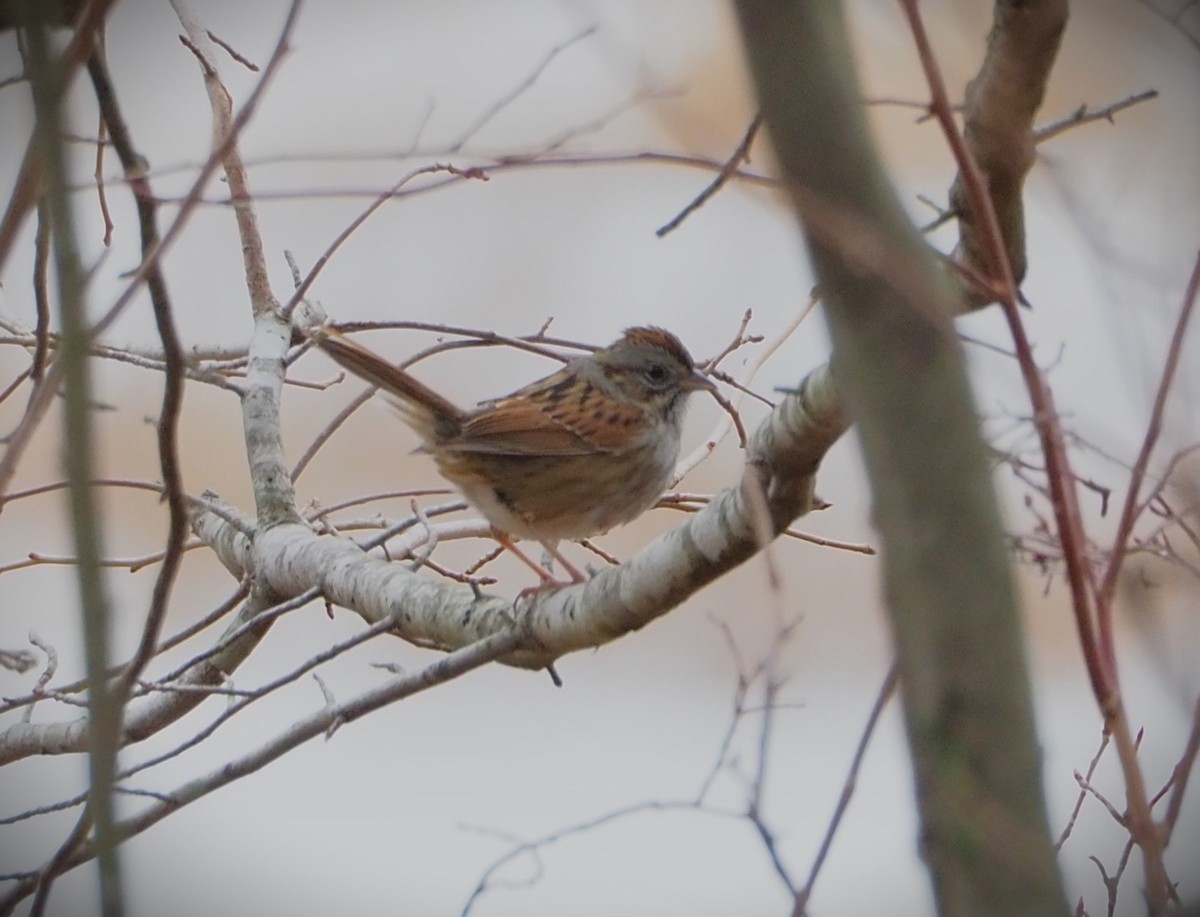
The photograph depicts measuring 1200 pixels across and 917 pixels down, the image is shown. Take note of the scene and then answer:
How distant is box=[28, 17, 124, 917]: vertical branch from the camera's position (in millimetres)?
966

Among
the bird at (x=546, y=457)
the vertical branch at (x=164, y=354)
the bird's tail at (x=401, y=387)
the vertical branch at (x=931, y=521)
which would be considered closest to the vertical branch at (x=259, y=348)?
the bird's tail at (x=401, y=387)

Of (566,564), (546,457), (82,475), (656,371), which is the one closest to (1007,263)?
(82,475)

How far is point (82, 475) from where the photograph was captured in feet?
3.15

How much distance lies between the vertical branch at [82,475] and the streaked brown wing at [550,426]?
251cm

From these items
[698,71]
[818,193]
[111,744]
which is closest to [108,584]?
[111,744]

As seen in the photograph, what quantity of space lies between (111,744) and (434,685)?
1.28 m

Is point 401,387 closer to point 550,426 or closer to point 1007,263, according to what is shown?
point 550,426

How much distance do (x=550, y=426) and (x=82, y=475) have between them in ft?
8.98

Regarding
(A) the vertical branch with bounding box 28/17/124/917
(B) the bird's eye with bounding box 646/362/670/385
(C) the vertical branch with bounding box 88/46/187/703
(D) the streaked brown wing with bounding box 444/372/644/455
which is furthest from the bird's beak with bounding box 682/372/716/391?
(A) the vertical branch with bounding box 28/17/124/917

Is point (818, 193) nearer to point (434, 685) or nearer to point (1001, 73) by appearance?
point (1001, 73)

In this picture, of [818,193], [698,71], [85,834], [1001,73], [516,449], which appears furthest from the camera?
[516,449]

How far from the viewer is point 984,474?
0.91m

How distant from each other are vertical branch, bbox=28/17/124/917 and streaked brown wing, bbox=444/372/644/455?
2508mm

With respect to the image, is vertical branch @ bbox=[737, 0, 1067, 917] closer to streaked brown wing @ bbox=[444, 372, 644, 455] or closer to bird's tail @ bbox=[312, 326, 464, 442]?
bird's tail @ bbox=[312, 326, 464, 442]
